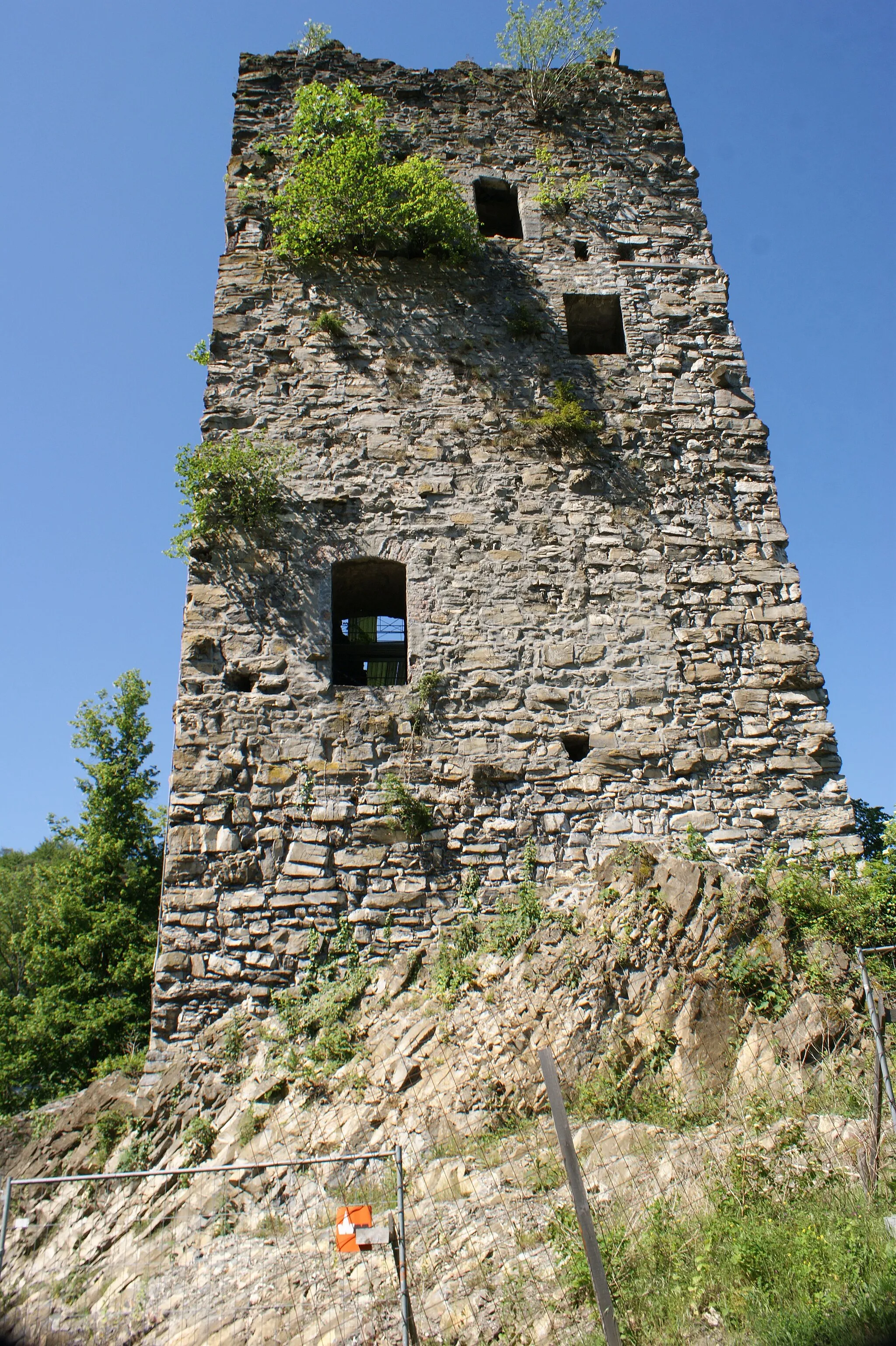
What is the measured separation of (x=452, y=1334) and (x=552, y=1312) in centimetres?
45

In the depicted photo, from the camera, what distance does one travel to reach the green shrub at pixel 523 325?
9.00 meters

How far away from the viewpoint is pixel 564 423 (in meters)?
8.45

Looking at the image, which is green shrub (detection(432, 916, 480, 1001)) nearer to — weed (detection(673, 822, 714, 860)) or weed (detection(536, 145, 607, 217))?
weed (detection(673, 822, 714, 860))

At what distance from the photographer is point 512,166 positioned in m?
10.1

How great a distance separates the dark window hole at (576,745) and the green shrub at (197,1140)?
3.89 metres

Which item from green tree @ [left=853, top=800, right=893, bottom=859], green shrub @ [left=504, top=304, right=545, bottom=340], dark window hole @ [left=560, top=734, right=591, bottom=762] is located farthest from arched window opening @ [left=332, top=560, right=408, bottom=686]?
green tree @ [left=853, top=800, right=893, bottom=859]

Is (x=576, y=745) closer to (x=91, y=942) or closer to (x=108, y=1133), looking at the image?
(x=108, y=1133)

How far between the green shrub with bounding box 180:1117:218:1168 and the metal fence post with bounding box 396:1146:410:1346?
2.07m

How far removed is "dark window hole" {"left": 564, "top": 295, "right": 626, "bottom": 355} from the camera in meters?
9.40

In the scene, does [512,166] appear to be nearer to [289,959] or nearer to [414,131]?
[414,131]

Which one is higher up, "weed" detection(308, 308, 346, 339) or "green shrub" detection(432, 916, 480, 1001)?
"weed" detection(308, 308, 346, 339)

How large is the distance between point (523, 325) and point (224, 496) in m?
3.70

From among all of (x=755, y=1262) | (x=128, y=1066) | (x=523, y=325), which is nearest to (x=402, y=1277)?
(x=755, y=1262)

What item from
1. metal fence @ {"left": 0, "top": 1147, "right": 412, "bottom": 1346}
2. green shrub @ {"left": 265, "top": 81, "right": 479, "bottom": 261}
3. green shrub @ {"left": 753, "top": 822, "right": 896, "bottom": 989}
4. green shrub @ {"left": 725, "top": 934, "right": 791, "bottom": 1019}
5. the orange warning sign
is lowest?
metal fence @ {"left": 0, "top": 1147, "right": 412, "bottom": 1346}
